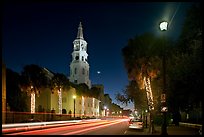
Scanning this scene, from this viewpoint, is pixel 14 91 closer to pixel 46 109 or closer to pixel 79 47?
pixel 46 109

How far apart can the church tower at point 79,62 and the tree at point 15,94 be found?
7835 cm

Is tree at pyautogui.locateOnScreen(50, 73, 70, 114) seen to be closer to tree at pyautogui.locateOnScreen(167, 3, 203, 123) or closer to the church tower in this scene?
tree at pyautogui.locateOnScreen(167, 3, 203, 123)

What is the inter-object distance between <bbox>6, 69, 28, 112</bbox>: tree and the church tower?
78.4 metres

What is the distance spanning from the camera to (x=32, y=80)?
67.6 meters

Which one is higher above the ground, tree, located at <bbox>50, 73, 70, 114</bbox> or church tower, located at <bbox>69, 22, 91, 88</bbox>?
church tower, located at <bbox>69, 22, 91, 88</bbox>

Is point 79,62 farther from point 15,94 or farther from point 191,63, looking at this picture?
point 191,63

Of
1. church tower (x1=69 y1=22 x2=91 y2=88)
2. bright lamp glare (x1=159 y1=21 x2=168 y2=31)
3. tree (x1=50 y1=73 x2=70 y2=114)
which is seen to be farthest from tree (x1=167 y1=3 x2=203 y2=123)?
church tower (x1=69 y1=22 x2=91 y2=88)

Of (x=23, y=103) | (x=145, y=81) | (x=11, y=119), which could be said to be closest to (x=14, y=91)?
(x=23, y=103)

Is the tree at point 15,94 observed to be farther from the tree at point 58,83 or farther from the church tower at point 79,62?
the church tower at point 79,62

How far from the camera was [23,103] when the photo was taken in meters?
66.5

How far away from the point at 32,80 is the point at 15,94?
12.6 ft

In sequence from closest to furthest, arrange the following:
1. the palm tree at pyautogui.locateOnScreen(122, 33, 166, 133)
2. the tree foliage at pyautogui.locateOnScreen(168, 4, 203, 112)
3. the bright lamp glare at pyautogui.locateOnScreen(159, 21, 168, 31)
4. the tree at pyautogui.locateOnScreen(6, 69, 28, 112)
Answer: the bright lamp glare at pyautogui.locateOnScreen(159, 21, 168, 31) < the tree foliage at pyautogui.locateOnScreen(168, 4, 203, 112) < the palm tree at pyautogui.locateOnScreen(122, 33, 166, 133) < the tree at pyautogui.locateOnScreen(6, 69, 28, 112)

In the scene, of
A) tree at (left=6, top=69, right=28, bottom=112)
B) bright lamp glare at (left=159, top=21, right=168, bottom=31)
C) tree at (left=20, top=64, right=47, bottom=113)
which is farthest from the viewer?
tree at (left=20, top=64, right=47, bottom=113)

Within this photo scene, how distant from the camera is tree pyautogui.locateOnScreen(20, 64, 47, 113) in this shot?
66438 mm
